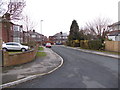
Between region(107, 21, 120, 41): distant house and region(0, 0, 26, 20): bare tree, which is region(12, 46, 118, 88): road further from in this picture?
region(107, 21, 120, 41): distant house

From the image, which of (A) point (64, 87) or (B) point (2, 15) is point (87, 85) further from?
(B) point (2, 15)

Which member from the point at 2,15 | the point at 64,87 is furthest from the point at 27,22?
the point at 64,87

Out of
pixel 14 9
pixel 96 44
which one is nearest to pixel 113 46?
pixel 96 44

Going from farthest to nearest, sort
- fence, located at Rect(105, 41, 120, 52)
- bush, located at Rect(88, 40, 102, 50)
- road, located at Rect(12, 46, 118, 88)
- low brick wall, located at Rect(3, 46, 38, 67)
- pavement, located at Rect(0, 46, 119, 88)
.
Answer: bush, located at Rect(88, 40, 102, 50), fence, located at Rect(105, 41, 120, 52), low brick wall, located at Rect(3, 46, 38, 67), pavement, located at Rect(0, 46, 119, 88), road, located at Rect(12, 46, 118, 88)

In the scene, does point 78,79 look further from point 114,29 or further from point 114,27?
point 114,27

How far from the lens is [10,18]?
47.8 feet

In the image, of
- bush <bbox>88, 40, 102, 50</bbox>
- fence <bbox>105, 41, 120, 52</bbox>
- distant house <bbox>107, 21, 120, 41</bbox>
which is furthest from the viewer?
distant house <bbox>107, 21, 120, 41</bbox>

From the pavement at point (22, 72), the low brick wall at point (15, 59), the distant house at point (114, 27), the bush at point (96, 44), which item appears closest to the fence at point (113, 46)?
the bush at point (96, 44)

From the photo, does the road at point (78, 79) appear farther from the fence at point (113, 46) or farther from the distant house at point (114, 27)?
the distant house at point (114, 27)

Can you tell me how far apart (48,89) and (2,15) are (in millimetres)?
11885

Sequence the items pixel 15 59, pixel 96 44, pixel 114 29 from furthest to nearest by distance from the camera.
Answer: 1. pixel 114 29
2. pixel 96 44
3. pixel 15 59

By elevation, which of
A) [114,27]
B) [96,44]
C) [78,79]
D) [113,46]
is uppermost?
[114,27]

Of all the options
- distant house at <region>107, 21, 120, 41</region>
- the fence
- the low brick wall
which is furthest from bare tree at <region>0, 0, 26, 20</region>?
distant house at <region>107, 21, 120, 41</region>

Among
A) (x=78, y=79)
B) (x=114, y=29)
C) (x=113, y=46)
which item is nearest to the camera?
(x=78, y=79)
